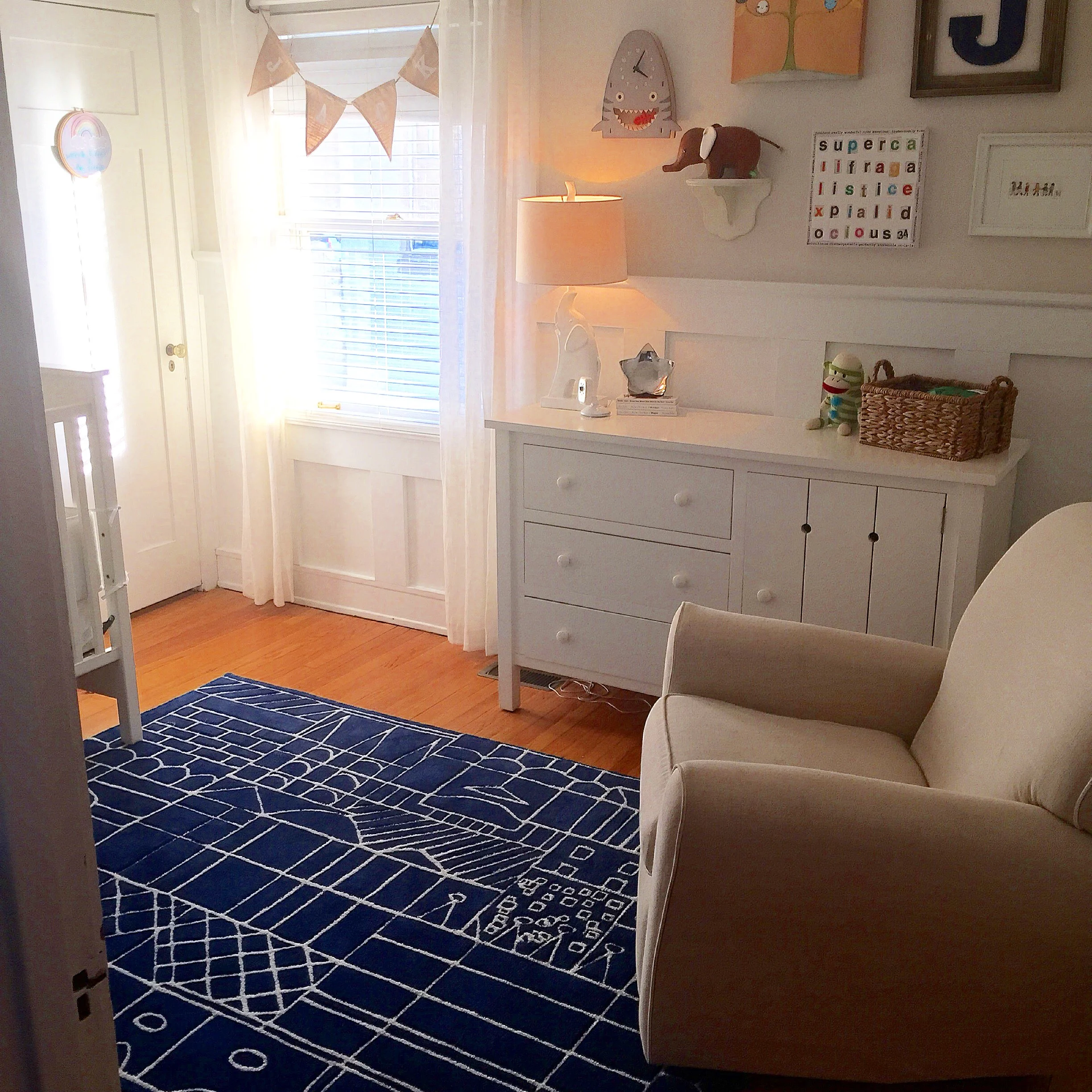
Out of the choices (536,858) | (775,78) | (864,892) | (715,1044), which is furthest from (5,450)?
(775,78)

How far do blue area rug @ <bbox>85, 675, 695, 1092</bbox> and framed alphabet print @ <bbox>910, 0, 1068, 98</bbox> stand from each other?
1.89 metres

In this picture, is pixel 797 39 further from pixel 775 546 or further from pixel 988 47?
pixel 775 546

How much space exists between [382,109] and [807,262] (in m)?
1.37

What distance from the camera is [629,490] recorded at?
115 inches

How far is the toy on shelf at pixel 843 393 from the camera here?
2.86 metres

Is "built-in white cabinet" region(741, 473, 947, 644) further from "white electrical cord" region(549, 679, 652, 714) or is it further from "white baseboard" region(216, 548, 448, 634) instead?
"white baseboard" region(216, 548, 448, 634)

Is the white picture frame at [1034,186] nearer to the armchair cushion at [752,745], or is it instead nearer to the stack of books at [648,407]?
the stack of books at [648,407]

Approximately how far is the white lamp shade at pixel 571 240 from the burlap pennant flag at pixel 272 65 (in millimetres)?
1058

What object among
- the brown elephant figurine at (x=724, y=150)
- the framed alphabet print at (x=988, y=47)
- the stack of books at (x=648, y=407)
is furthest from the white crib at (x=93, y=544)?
the framed alphabet print at (x=988, y=47)

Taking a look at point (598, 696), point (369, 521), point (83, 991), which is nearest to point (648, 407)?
point (598, 696)

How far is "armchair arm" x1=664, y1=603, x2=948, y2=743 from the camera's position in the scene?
2.18 meters

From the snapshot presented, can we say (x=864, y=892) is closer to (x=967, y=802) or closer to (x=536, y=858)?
(x=967, y=802)

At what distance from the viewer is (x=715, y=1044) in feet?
5.84

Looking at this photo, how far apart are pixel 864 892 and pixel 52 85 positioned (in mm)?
3297
